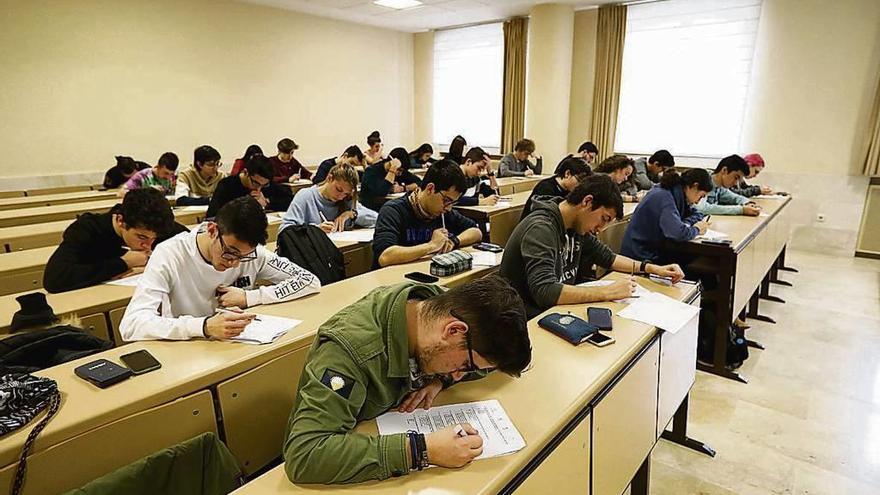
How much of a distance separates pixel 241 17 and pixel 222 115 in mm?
1362

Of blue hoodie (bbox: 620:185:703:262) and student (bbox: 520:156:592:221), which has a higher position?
student (bbox: 520:156:592:221)

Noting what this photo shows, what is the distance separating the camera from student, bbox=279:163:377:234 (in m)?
3.32

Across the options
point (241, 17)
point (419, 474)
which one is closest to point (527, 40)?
point (241, 17)

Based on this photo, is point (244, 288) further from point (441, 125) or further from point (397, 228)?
point (441, 125)

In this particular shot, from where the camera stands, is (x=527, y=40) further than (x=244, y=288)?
Yes

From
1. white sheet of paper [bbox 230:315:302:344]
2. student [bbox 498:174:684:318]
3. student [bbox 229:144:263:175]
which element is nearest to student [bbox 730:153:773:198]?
student [bbox 498:174:684:318]

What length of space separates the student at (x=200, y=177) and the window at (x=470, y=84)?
15.8ft

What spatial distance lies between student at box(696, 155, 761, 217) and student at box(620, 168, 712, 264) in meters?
0.65

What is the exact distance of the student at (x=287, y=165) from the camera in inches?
243

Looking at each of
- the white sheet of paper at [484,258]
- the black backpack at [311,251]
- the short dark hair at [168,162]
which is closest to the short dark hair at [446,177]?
the white sheet of paper at [484,258]

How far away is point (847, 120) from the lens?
554 cm

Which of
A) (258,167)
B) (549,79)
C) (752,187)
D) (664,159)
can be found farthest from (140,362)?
(549,79)

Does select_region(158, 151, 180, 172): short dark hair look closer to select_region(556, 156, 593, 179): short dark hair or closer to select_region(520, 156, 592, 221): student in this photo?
select_region(520, 156, 592, 221): student

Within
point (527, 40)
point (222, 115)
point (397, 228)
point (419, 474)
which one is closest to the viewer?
point (419, 474)
